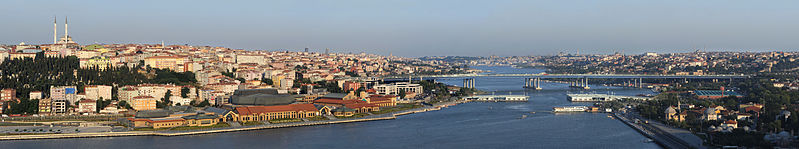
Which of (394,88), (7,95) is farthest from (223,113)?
(394,88)

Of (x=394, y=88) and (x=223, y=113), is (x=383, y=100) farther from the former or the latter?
(x=223, y=113)

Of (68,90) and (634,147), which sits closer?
(634,147)

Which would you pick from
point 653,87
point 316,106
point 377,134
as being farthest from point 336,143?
point 653,87

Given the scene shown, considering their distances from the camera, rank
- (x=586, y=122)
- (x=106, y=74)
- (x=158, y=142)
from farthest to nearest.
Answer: (x=106, y=74)
(x=586, y=122)
(x=158, y=142)

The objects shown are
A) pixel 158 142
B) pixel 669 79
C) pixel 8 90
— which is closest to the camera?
pixel 158 142

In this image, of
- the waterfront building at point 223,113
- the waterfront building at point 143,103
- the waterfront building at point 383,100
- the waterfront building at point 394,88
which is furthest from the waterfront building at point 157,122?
the waterfront building at point 394,88

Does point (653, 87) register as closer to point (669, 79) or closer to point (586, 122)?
point (669, 79)
